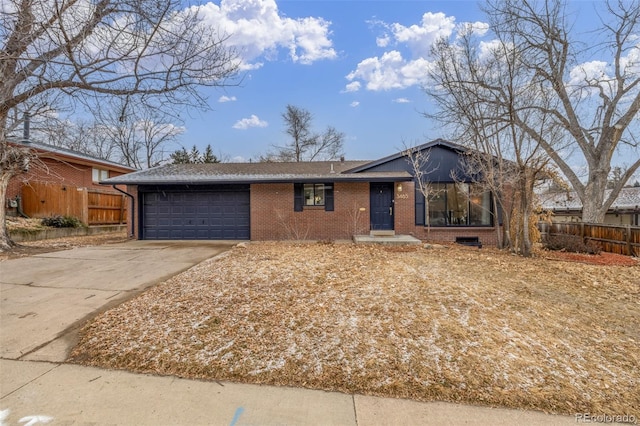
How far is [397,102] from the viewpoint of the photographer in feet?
43.8

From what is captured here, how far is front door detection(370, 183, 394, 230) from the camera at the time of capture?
39.7ft

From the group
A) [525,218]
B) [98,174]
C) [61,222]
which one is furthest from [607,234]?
[98,174]

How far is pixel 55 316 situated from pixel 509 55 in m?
11.8

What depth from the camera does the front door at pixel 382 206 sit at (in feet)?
39.7

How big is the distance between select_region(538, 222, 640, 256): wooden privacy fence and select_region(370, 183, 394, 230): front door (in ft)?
20.2

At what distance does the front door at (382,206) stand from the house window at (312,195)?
1.68 m

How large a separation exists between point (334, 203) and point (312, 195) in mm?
926

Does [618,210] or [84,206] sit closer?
[84,206]

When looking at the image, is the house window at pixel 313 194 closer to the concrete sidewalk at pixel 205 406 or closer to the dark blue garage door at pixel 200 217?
the dark blue garage door at pixel 200 217

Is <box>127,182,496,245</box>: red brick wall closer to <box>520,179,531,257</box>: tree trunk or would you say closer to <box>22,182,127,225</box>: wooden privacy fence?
<box>520,179,531,257</box>: tree trunk

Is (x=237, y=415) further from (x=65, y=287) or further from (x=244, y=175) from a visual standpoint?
(x=244, y=175)

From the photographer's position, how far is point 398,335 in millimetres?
3400

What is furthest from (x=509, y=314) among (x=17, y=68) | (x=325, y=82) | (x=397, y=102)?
(x=325, y=82)

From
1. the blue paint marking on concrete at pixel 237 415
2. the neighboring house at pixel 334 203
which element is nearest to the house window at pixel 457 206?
the neighboring house at pixel 334 203
